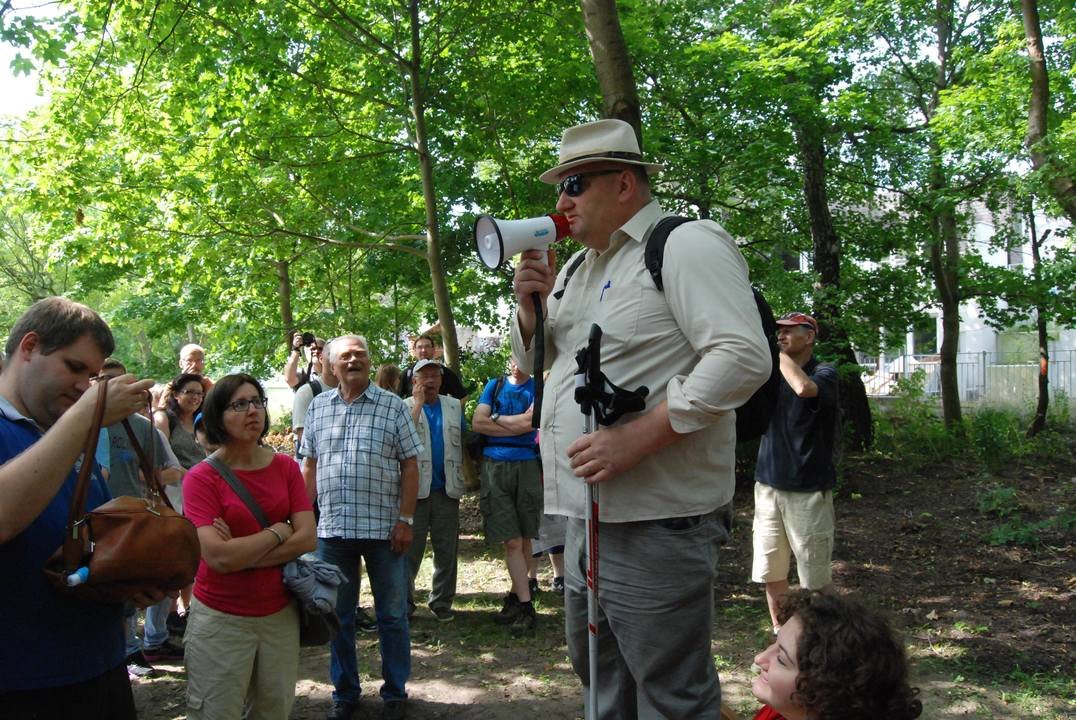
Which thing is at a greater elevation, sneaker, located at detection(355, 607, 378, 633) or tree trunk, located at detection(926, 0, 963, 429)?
tree trunk, located at detection(926, 0, 963, 429)

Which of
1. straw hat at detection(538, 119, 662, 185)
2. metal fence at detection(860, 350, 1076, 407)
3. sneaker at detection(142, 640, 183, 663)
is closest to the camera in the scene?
straw hat at detection(538, 119, 662, 185)

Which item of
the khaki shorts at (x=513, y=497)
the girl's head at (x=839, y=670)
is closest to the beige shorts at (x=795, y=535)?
the khaki shorts at (x=513, y=497)

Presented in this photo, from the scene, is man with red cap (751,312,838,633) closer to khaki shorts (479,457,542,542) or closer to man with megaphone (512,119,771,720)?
khaki shorts (479,457,542,542)

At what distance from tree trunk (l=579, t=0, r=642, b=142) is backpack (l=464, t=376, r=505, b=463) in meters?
2.46

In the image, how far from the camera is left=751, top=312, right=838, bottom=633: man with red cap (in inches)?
213

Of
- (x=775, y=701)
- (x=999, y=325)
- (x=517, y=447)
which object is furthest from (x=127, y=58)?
(x=999, y=325)

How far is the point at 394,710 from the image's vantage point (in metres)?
4.93

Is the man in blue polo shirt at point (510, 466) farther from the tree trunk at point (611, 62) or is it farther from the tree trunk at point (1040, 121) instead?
the tree trunk at point (1040, 121)

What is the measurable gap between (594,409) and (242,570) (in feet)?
6.39

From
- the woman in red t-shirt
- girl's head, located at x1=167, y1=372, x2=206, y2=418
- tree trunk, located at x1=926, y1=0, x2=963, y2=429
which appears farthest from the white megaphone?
tree trunk, located at x1=926, y1=0, x2=963, y2=429

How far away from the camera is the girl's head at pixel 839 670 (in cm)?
203

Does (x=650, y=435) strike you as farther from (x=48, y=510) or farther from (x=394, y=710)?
(x=394, y=710)

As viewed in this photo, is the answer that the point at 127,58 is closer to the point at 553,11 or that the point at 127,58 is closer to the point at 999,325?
the point at 553,11

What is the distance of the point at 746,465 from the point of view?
1096cm
